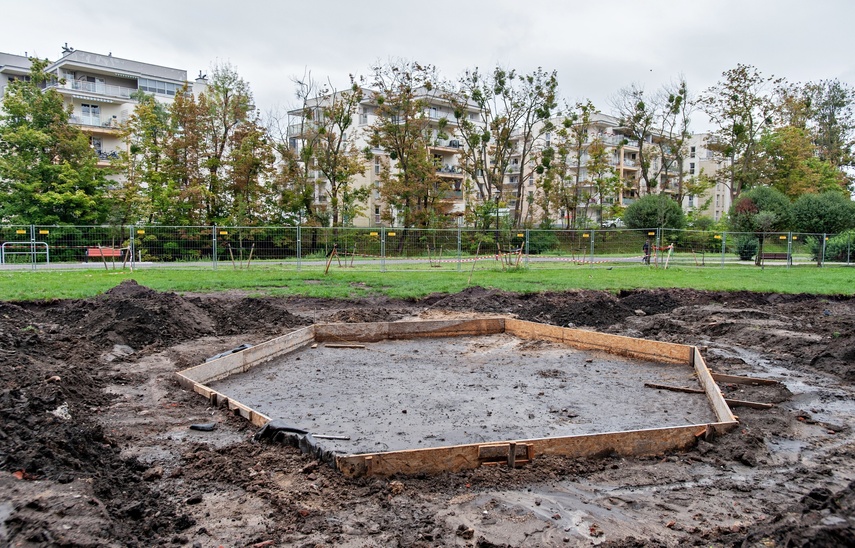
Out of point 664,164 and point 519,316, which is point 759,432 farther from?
point 664,164

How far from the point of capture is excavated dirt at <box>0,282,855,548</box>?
119 inches

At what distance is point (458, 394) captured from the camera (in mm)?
6031

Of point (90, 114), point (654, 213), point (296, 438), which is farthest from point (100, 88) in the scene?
point (296, 438)

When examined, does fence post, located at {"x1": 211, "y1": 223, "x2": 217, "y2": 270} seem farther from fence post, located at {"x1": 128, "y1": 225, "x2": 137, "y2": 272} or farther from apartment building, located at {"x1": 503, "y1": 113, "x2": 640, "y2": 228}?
apartment building, located at {"x1": 503, "y1": 113, "x2": 640, "y2": 228}

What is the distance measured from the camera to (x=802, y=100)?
139 ft

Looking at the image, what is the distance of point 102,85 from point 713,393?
4820 centimetres

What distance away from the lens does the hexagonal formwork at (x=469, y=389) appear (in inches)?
Answer: 161

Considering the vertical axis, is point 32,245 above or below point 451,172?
below

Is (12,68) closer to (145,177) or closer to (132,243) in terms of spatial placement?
(145,177)

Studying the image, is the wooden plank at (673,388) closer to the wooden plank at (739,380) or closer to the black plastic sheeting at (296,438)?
the wooden plank at (739,380)

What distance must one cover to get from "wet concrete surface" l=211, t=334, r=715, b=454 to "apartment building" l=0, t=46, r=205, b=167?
3728cm

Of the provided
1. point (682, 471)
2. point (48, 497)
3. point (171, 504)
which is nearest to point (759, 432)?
point (682, 471)

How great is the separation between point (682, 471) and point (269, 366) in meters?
4.98

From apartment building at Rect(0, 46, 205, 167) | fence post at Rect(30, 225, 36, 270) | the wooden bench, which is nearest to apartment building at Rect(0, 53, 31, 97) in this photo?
apartment building at Rect(0, 46, 205, 167)
